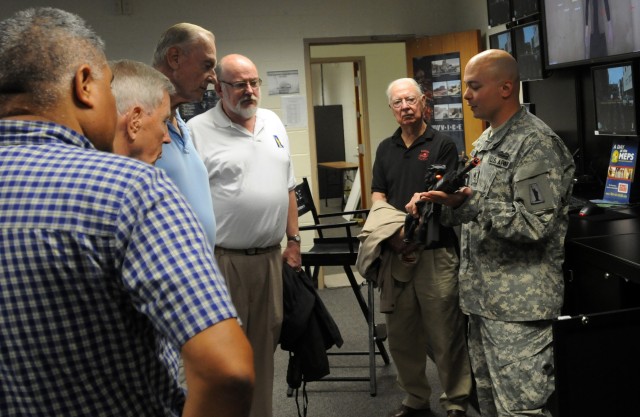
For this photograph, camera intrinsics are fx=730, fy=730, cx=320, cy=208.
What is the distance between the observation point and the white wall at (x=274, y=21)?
219 inches

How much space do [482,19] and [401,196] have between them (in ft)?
9.05

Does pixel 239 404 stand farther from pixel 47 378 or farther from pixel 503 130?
pixel 503 130

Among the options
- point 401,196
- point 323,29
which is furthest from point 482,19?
point 401,196

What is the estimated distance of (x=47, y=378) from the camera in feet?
3.07

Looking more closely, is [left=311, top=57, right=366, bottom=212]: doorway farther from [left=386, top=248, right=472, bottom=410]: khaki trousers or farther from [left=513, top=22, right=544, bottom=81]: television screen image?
[left=386, top=248, right=472, bottom=410]: khaki trousers

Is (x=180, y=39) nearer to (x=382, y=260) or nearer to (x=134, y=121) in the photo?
(x=134, y=121)

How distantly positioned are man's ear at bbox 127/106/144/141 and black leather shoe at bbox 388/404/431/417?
210cm

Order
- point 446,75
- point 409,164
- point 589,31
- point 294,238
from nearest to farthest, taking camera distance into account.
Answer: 1. point 294,238
2. point 409,164
3. point 589,31
4. point 446,75

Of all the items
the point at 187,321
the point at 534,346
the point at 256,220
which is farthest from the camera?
the point at 256,220

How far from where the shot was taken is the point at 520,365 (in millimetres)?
2473

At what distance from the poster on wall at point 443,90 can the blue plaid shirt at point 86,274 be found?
15.6 feet

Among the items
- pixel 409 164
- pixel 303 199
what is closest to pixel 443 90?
pixel 303 199

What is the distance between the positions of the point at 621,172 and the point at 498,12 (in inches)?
67.5

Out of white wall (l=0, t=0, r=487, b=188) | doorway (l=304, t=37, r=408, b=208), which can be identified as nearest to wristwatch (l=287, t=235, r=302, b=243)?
white wall (l=0, t=0, r=487, b=188)
